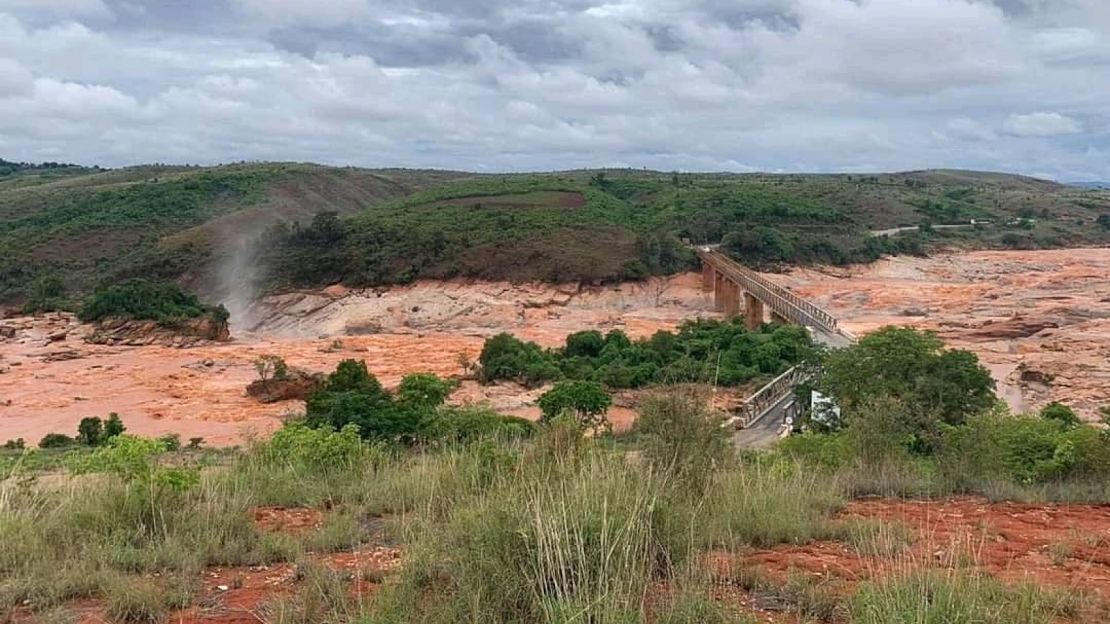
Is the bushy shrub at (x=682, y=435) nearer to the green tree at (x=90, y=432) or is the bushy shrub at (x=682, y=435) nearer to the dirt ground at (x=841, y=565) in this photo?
the dirt ground at (x=841, y=565)

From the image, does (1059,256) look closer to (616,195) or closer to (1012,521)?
(616,195)

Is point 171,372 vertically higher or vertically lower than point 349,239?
lower

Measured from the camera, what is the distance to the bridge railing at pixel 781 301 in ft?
121

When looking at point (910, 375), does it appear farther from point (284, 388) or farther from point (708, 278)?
point (708, 278)

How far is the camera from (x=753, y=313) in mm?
47031

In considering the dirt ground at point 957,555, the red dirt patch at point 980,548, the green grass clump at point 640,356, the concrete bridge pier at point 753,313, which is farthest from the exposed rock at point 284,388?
the dirt ground at point 957,555

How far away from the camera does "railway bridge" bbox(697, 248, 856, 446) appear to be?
24281 mm

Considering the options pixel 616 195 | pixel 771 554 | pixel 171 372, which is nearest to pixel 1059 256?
pixel 616 195

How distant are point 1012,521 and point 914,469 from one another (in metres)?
3.03

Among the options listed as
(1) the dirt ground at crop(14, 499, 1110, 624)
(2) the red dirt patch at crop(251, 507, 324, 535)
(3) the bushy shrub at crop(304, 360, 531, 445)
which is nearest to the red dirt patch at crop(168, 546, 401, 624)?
(1) the dirt ground at crop(14, 499, 1110, 624)

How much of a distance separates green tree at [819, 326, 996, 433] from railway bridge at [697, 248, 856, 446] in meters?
2.81

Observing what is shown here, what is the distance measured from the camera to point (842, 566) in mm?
5895

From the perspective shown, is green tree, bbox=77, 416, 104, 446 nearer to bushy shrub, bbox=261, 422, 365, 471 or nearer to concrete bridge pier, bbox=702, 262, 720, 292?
bushy shrub, bbox=261, 422, 365, 471

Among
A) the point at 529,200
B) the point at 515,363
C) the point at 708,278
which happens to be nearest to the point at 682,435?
the point at 515,363
